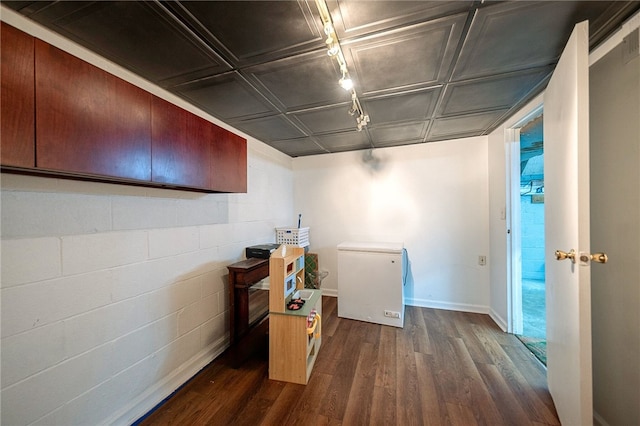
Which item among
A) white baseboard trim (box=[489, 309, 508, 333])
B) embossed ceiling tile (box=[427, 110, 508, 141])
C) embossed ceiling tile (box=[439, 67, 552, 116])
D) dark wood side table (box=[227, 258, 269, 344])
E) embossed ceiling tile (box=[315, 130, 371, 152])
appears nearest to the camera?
embossed ceiling tile (box=[439, 67, 552, 116])

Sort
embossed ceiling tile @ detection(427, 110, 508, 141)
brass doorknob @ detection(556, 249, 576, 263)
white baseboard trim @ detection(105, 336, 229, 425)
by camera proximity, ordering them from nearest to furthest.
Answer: brass doorknob @ detection(556, 249, 576, 263)
white baseboard trim @ detection(105, 336, 229, 425)
embossed ceiling tile @ detection(427, 110, 508, 141)

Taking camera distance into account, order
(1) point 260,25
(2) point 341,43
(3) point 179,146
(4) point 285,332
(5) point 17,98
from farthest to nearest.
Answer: (4) point 285,332
(3) point 179,146
(2) point 341,43
(1) point 260,25
(5) point 17,98

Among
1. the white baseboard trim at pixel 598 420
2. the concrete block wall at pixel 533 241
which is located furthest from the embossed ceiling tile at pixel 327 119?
the concrete block wall at pixel 533 241

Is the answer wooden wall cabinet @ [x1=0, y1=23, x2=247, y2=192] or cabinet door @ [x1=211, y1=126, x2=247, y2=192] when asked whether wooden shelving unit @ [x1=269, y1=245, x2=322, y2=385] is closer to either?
cabinet door @ [x1=211, y1=126, x2=247, y2=192]

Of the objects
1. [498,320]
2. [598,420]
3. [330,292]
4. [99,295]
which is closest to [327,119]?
[99,295]

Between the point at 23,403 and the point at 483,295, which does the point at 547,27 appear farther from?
the point at 23,403

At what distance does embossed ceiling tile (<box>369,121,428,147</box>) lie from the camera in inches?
91.4

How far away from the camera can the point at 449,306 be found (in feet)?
9.05

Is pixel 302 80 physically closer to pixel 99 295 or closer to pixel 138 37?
pixel 138 37

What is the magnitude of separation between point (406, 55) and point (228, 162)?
1.45m

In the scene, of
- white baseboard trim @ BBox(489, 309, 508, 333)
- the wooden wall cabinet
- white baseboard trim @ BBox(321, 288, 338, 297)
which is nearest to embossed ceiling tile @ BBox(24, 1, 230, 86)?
the wooden wall cabinet

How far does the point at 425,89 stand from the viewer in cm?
160

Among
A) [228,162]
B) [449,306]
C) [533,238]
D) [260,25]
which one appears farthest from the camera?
[533,238]

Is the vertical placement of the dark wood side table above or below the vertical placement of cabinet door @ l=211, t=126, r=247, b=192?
below
